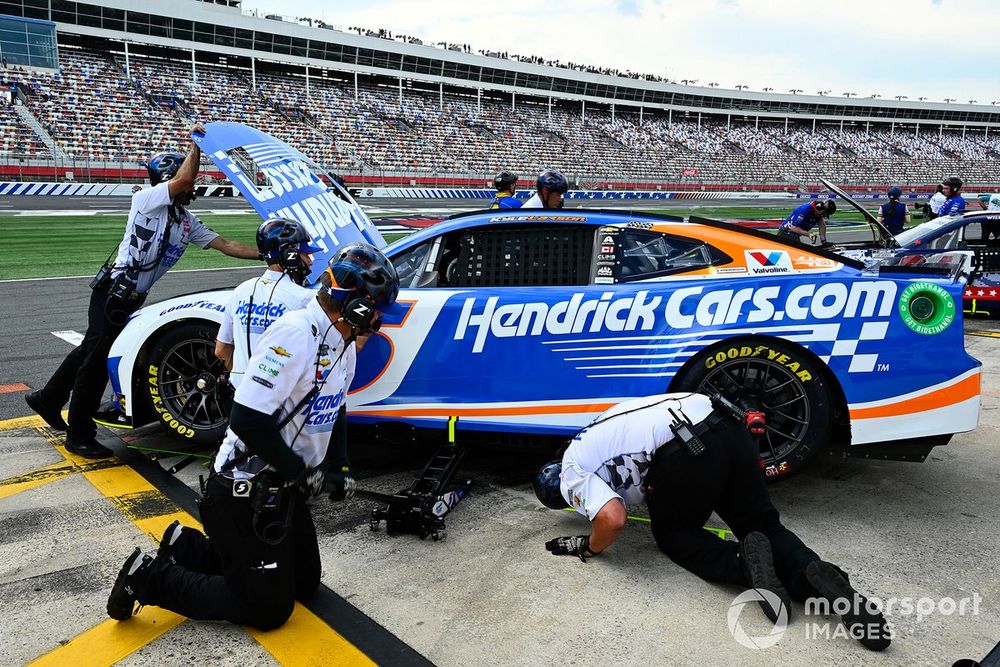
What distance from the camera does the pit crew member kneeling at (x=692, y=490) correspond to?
9.61ft

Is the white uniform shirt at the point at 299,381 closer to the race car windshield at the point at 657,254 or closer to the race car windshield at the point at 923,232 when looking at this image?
the race car windshield at the point at 657,254

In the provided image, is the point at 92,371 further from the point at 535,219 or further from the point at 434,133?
the point at 434,133

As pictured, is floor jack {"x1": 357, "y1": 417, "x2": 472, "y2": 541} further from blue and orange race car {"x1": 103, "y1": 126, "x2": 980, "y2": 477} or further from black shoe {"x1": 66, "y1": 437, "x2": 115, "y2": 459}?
black shoe {"x1": 66, "y1": 437, "x2": 115, "y2": 459}

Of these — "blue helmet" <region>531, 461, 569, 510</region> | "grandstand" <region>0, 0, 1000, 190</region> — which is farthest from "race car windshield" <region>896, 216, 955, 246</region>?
"grandstand" <region>0, 0, 1000, 190</region>

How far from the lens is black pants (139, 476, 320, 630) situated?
266 centimetres

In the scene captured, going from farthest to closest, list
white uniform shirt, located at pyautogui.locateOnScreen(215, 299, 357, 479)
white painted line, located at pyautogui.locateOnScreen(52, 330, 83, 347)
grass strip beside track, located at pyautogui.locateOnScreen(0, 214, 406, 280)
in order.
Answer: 1. grass strip beside track, located at pyautogui.locateOnScreen(0, 214, 406, 280)
2. white painted line, located at pyautogui.locateOnScreen(52, 330, 83, 347)
3. white uniform shirt, located at pyautogui.locateOnScreen(215, 299, 357, 479)

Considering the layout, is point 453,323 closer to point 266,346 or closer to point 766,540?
point 266,346

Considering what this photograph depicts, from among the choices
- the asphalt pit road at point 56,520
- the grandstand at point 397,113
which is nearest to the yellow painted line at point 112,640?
the asphalt pit road at point 56,520

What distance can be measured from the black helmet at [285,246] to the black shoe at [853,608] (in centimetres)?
263

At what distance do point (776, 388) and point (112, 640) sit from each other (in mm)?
3154

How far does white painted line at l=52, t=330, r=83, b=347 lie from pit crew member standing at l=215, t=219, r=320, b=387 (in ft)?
14.4

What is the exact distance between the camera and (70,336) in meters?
7.47

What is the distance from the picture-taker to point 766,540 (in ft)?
9.46

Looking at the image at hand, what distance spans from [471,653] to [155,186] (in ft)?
10.8
